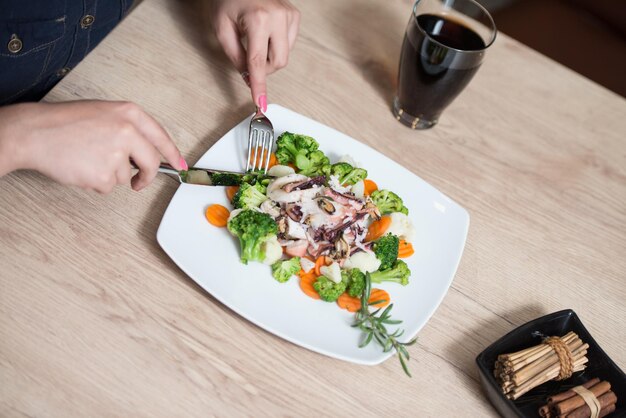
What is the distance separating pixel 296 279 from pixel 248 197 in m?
0.19

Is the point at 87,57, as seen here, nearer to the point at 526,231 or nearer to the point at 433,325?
the point at 433,325

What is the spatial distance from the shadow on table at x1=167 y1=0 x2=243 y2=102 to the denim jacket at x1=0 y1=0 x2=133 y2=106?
16 centimetres

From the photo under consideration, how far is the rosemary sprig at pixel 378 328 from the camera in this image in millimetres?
1021

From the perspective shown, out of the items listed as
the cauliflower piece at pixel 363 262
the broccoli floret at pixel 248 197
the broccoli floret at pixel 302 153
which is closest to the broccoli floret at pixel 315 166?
the broccoli floret at pixel 302 153

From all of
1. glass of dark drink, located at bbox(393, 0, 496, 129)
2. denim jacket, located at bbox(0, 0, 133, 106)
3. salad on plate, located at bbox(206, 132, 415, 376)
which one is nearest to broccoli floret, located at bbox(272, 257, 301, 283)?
salad on plate, located at bbox(206, 132, 415, 376)

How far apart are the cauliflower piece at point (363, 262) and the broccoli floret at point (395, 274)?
23mm

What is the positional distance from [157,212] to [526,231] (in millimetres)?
842

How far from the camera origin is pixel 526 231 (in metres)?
1.32

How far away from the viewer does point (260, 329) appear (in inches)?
41.8

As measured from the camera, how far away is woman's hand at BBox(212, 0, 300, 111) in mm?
1316

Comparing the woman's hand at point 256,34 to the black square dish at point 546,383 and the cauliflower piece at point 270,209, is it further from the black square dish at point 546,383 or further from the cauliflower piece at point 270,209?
the black square dish at point 546,383

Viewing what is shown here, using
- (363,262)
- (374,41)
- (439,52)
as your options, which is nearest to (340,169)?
(363,262)

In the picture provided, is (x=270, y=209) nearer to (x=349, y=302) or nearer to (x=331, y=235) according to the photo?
(x=331, y=235)

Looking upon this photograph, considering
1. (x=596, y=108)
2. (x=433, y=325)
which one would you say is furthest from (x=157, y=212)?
(x=596, y=108)
